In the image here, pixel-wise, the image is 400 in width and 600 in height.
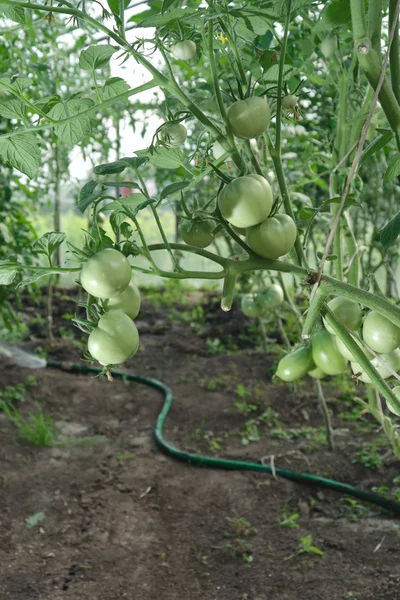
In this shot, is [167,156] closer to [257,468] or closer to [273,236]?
[273,236]

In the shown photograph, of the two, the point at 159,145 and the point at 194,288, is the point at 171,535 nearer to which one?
the point at 159,145

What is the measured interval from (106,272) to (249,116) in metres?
0.20

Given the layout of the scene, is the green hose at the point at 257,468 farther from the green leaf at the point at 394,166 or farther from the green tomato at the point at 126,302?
the green leaf at the point at 394,166

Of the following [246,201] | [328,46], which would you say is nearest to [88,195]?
[246,201]

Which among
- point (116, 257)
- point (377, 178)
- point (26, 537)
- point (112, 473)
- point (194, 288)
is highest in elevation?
point (116, 257)

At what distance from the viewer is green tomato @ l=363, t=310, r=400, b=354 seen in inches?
24.4

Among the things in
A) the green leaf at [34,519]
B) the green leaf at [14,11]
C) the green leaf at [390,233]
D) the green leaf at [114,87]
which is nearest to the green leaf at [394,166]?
the green leaf at [390,233]

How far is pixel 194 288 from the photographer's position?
4973 mm

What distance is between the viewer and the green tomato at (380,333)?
619mm

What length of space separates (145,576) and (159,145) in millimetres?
1154

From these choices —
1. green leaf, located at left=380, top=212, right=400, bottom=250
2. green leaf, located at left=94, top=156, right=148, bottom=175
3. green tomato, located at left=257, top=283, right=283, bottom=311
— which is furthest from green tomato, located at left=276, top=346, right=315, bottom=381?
green tomato, located at left=257, top=283, right=283, bottom=311

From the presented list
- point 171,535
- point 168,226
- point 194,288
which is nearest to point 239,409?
point 171,535

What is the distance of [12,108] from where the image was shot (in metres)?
0.62

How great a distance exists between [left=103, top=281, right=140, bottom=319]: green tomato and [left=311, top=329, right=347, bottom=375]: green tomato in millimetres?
236
